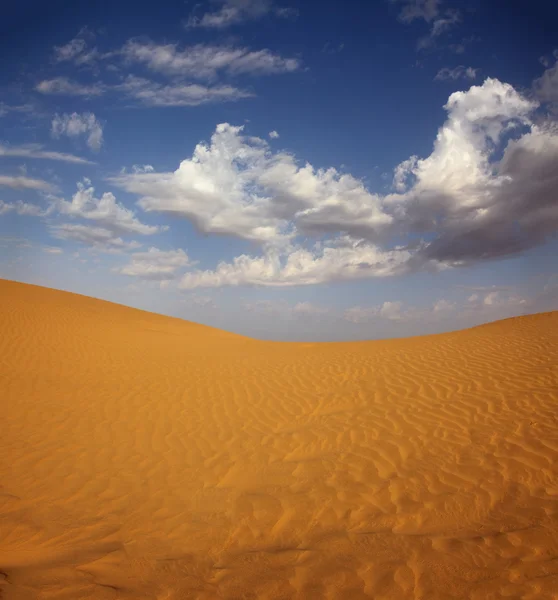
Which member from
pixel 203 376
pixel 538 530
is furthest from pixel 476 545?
pixel 203 376

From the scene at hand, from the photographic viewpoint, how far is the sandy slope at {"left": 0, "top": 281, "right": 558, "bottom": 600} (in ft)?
12.1

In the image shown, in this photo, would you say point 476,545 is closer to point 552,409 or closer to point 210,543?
point 210,543

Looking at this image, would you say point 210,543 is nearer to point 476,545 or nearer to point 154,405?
point 476,545

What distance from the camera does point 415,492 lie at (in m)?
5.20

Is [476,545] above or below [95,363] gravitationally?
below

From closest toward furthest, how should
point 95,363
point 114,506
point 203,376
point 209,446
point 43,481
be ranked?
point 114,506, point 43,481, point 209,446, point 203,376, point 95,363

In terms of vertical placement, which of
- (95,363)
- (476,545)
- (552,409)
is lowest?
(476,545)

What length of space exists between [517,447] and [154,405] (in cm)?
763

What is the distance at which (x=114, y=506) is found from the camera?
5.14 meters

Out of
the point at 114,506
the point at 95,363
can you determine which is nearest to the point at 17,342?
the point at 95,363

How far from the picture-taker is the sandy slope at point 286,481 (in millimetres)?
3674

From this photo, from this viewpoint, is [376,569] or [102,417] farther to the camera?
[102,417]

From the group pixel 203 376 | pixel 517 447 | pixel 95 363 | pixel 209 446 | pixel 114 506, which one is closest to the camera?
pixel 114 506

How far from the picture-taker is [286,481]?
570 cm
